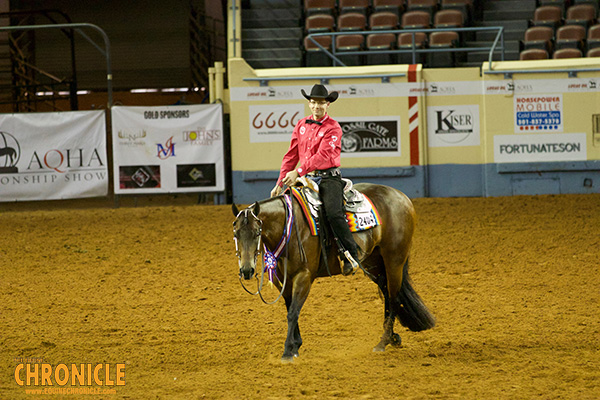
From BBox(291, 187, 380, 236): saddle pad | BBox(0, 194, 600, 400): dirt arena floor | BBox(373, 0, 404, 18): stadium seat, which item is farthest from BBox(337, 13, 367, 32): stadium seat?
BBox(291, 187, 380, 236): saddle pad

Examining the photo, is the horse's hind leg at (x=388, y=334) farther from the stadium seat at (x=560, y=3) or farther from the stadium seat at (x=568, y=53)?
the stadium seat at (x=560, y=3)

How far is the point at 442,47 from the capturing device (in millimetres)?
18609

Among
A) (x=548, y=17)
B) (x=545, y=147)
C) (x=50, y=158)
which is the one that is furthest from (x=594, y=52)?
(x=50, y=158)

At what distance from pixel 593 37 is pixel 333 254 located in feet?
49.1

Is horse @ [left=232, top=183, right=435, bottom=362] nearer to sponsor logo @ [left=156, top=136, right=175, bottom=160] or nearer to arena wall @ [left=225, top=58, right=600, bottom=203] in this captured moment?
arena wall @ [left=225, top=58, right=600, bottom=203]

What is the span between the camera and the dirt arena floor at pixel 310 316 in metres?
5.49

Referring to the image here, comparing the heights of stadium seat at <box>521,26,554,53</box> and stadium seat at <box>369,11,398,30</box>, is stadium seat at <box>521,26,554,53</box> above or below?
below

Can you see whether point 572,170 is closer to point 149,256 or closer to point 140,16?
point 149,256

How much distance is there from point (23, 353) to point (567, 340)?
5040 mm

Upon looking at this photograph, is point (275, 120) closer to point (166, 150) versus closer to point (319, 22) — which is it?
point (166, 150)

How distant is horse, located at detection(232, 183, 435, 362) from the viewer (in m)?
5.71

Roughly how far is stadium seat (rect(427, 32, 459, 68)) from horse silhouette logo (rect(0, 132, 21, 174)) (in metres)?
10.3

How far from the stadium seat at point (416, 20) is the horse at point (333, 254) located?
517 inches

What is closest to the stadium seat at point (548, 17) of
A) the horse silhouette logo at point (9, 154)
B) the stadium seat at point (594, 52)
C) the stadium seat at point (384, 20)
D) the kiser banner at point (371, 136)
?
the stadium seat at point (594, 52)
